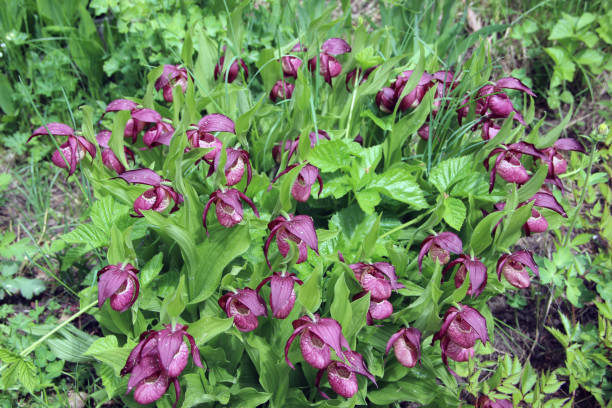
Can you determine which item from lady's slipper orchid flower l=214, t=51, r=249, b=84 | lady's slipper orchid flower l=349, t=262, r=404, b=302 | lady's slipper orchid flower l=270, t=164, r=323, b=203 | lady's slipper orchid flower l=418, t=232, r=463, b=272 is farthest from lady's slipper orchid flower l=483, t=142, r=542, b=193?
lady's slipper orchid flower l=214, t=51, r=249, b=84

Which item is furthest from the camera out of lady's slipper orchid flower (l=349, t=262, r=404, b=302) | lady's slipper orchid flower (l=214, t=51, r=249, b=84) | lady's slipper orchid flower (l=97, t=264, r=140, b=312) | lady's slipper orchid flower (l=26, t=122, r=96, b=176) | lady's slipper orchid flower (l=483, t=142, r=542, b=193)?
→ lady's slipper orchid flower (l=214, t=51, r=249, b=84)

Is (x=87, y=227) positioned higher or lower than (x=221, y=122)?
lower

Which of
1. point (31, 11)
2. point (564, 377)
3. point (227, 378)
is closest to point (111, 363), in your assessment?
point (227, 378)

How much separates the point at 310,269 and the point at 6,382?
1.00 m

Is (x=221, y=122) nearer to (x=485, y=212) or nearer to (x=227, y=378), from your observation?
(x=227, y=378)

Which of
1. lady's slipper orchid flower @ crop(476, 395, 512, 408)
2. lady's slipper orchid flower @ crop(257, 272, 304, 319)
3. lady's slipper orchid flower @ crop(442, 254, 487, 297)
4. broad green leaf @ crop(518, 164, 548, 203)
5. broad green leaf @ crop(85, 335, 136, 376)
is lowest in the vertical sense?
lady's slipper orchid flower @ crop(476, 395, 512, 408)

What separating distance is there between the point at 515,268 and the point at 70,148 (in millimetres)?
1501

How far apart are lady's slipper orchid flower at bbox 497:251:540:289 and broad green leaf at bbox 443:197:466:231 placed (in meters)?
0.18

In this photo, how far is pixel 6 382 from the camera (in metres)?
1.50

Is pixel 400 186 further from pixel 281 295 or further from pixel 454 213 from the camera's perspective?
pixel 281 295

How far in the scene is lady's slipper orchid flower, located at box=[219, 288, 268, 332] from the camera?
1382 millimetres

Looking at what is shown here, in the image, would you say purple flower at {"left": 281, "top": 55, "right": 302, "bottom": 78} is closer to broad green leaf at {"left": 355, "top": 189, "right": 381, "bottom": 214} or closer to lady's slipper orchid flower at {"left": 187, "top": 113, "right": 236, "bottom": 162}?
lady's slipper orchid flower at {"left": 187, "top": 113, "right": 236, "bottom": 162}

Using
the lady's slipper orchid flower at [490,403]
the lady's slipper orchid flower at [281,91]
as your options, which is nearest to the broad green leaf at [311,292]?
the lady's slipper orchid flower at [490,403]

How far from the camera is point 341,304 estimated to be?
55.0 inches
